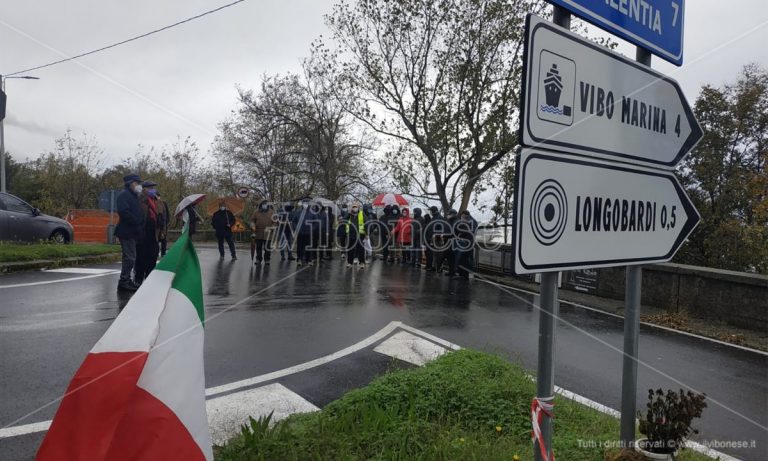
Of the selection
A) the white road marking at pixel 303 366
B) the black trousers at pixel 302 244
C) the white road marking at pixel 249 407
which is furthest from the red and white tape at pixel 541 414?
the black trousers at pixel 302 244

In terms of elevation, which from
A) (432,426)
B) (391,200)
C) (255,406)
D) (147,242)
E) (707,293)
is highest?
(391,200)

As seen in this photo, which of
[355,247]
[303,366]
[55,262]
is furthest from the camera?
[355,247]

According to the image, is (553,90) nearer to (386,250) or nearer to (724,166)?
(386,250)

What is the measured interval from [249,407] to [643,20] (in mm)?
3751

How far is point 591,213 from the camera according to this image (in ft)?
7.45

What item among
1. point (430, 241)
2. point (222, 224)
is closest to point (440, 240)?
point (430, 241)

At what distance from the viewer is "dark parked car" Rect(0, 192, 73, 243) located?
15.7 metres

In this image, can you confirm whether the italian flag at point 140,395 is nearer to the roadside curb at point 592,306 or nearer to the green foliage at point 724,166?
the roadside curb at point 592,306

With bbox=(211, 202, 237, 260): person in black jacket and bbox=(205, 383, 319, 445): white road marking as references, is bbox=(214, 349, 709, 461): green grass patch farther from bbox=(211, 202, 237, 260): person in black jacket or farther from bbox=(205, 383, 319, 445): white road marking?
bbox=(211, 202, 237, 260): person in black jacket

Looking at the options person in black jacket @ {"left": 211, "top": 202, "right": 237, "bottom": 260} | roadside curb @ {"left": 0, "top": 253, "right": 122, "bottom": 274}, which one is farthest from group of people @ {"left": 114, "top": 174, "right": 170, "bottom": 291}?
person in black jacket @ {"left": 211, "top": 202, "right": 237, "bottom": 260}

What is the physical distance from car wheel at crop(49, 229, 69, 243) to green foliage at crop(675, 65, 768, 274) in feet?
75.1

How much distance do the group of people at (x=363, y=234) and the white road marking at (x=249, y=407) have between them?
10657mm

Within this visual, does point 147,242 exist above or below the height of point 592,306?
above

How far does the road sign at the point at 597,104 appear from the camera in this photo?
6.47ft
